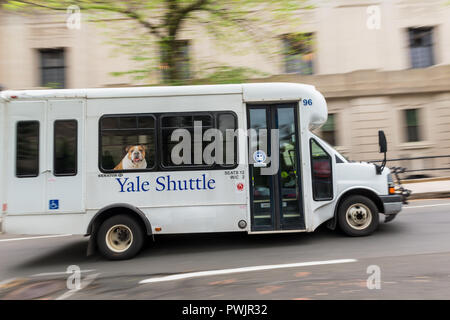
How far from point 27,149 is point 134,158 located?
1.74m

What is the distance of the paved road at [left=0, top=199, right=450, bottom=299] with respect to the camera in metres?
4.00

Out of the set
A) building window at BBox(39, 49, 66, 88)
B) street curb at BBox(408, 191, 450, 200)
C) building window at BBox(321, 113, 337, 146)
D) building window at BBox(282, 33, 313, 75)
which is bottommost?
street curb at BBox(408, 191, 450, 200)

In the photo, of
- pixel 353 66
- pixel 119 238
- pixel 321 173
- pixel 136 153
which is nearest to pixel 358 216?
pixel 321 173

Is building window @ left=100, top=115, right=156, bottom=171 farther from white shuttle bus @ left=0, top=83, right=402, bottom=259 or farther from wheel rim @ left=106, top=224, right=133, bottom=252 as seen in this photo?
wheel rim @ left=106, top=224, right=133, bottom=252

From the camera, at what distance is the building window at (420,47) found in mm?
16234

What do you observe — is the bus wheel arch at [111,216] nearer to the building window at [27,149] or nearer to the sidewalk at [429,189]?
the building window at [27,149]

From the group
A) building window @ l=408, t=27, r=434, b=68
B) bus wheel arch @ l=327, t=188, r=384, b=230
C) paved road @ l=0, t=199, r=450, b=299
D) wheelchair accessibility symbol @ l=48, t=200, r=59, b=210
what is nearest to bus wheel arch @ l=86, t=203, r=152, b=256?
paved road @ l=0, t=199, r=450, b=299

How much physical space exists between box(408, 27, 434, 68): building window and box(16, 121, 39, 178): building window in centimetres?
1656

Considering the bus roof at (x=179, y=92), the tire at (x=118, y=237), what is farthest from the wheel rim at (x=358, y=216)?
the tire at (x=118, y=237)

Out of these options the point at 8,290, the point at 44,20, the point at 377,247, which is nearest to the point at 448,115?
the point at 377,247

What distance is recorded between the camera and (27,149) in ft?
18.3

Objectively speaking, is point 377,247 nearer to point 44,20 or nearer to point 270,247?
point 270,247

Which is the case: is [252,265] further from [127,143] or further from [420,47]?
[420,47]

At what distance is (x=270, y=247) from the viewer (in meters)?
5.87
